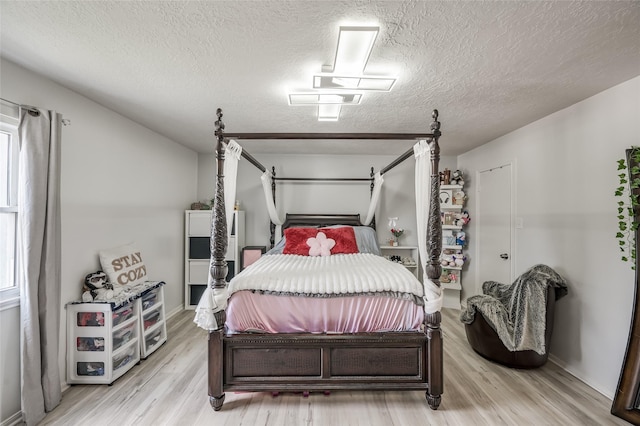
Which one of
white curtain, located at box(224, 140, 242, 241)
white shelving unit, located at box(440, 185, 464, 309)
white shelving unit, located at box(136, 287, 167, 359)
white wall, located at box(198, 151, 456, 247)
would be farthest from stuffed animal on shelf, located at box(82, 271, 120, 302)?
white shelving unit, located at box(440, 185, 464, 309)

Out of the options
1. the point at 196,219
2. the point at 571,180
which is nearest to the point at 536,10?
the point at 571,180

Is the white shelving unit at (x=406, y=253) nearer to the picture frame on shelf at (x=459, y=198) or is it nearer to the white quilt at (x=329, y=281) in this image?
the picture frame on shelf at (x=459, y=198)

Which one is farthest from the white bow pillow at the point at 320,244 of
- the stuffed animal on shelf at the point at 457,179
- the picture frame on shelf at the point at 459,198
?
the stuffed animal on shelf at the point at 457,179

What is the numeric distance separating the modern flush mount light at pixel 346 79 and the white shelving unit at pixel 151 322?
8.14ft

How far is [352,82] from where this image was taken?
1.95 meters

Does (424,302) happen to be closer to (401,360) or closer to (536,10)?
(401,360)

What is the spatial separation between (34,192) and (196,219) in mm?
2186

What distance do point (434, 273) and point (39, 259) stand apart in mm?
2830

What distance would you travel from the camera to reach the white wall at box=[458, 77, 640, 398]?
2.07 m

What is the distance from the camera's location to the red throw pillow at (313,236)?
343cm

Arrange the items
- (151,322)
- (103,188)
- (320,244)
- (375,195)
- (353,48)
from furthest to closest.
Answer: (375,195)
(320,244)
(151,322)
(103,188)
(353,48)

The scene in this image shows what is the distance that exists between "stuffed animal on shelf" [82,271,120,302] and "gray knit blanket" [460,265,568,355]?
3.47m

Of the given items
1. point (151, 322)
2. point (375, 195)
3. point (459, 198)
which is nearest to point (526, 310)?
point (459, 198)

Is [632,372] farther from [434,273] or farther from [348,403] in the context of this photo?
[348,403]
